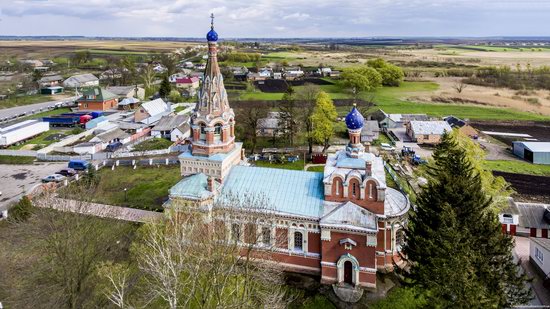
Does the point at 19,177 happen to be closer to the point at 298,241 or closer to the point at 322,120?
the point at 322,120

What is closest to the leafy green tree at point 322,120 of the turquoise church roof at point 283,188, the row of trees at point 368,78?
the turquoise church roof at point 283,188

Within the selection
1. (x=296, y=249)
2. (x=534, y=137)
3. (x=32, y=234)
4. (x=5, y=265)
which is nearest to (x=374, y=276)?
(x=296, y=249)

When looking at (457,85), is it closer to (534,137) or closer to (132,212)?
(534,137)

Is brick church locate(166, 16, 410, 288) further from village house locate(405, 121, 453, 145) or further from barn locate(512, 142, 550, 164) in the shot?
village house locate(405, 121, 453, 145)

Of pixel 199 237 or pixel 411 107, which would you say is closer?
pixel 199 237

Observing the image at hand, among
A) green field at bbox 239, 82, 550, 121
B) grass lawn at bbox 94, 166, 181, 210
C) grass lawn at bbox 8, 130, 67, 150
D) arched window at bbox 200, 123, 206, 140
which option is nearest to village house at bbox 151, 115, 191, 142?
grass lawn at bbox 94, 166, 181, 210
